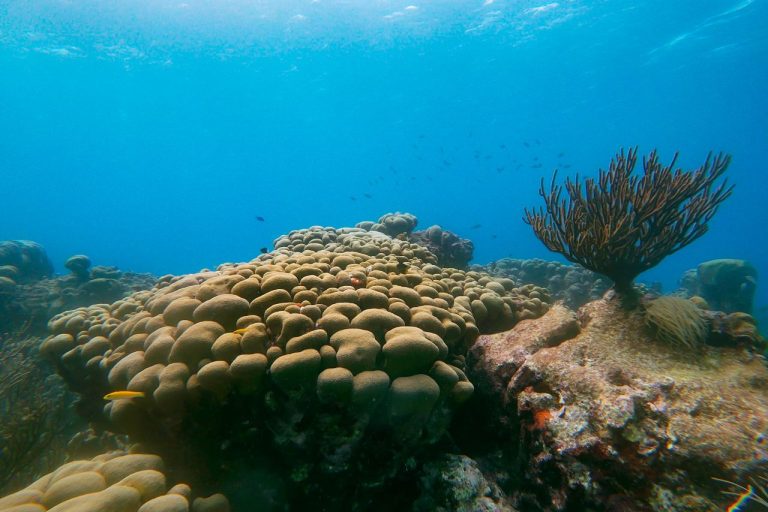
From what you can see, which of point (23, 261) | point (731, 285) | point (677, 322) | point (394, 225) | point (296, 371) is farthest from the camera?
point (23, 261)

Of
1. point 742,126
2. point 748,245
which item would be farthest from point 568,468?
point 748,245

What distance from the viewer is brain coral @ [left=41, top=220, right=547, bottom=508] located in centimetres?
313

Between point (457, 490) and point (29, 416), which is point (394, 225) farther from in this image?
point (29, 416)

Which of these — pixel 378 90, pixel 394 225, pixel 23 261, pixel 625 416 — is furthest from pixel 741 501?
A: pixel 378 90

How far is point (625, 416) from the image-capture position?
9.41 feet

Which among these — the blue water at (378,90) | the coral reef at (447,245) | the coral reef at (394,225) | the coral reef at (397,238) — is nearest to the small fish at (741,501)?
the coral reef at (397,238)

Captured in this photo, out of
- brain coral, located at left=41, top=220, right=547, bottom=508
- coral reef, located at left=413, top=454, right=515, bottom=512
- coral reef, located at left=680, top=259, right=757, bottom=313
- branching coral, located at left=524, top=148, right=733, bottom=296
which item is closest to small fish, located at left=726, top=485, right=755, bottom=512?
coral reef, located at left=413, top=454, right=515, bottom=512

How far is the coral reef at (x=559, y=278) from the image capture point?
11.8 metres

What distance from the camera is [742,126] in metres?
62.3

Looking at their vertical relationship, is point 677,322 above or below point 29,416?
above

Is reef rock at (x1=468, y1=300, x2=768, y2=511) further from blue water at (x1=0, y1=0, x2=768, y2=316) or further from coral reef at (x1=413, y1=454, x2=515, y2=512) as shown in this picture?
blue water at (x1=0, y1=0, x2=768, y2=316)

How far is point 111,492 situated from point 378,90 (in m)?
63.7

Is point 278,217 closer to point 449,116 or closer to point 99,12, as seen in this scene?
point 449,116

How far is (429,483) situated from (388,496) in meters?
0.42
